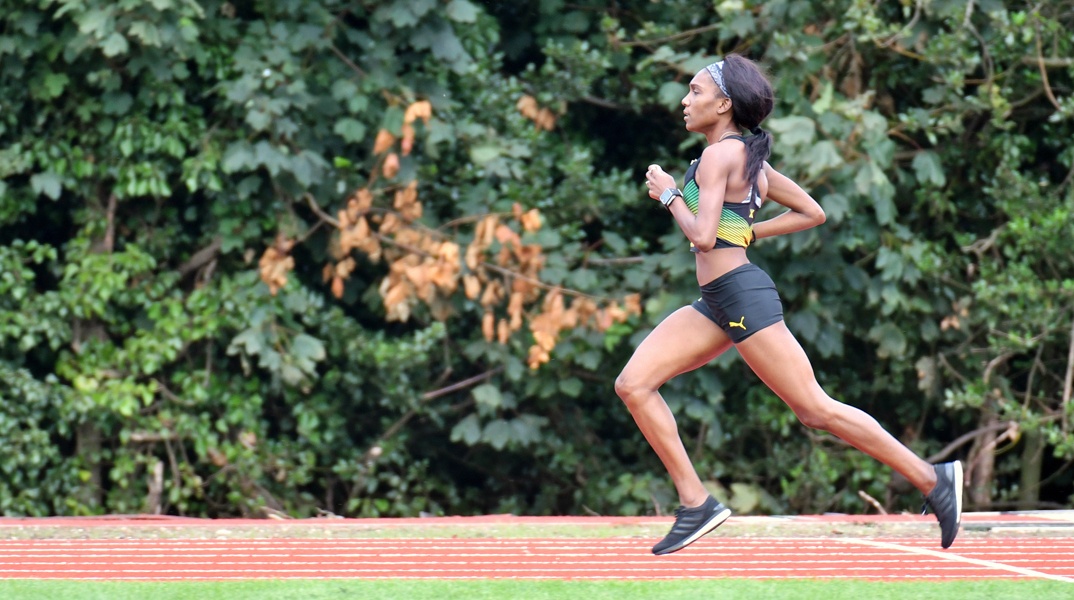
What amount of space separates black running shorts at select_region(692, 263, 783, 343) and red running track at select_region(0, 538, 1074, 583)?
97 centimetres

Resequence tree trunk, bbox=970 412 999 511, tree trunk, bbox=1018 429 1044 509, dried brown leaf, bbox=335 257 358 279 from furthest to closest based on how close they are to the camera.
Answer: tree trunk, bbox=1018 429 1044 509 < tree trunk, bbox=970 412 999 511 < dried brown leaf, bbox=335 257 358 279

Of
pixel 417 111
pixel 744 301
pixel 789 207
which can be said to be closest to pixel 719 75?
pixel 789 207

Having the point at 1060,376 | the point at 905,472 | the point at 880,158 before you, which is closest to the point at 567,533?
the point at 905,472

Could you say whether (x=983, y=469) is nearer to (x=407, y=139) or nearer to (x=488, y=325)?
(x=488, y=325)

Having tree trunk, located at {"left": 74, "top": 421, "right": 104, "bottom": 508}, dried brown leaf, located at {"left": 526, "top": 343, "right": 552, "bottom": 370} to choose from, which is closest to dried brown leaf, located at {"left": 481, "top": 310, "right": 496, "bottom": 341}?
dried brown leaf, located at {"left": 526, "top": 343, "right": 552, "bottom": 370}

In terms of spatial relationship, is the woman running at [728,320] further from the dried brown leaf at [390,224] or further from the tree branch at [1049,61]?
the tree branch at [1049,61]

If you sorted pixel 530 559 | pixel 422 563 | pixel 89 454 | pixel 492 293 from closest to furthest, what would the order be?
1. pixel 422 563
2. pixel 530 559
3. pixel 492 293
4. pixel 89 454

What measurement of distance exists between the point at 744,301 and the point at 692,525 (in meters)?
0.82

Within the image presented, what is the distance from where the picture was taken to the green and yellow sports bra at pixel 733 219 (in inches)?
169

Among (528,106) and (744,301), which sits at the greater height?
(744,301)

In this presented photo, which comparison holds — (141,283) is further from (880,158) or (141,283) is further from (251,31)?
(880,158)

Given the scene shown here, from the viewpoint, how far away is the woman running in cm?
422

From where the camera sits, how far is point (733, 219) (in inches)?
169

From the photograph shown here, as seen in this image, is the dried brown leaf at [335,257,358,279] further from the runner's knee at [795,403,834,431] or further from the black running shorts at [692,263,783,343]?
the runner's knee at [795,403,834,431]
